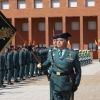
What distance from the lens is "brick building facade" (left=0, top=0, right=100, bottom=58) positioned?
58.1m

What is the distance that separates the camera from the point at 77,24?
60.2 metres

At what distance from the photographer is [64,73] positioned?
7.23m

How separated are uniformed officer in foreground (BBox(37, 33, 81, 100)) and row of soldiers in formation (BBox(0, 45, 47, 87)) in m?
7.80

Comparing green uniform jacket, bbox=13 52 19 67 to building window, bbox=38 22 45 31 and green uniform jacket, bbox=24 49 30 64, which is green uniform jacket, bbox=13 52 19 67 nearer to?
green uniform jacket, bbox=24 49 30 64

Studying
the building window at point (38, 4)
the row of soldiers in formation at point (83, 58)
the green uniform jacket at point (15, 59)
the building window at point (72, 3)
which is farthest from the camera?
the building window at point (38, 4)

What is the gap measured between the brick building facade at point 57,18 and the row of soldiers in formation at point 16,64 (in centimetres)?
3602

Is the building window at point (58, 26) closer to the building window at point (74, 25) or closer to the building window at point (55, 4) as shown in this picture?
the building window at point (74, 25)

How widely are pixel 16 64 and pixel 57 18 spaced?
42447mm

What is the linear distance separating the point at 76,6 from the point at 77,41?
217 inches

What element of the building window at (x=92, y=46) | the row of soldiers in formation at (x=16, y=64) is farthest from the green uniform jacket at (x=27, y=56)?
the building window at (x=92, y=46)

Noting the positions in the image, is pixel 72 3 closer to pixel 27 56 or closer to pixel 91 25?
pixel 91 25

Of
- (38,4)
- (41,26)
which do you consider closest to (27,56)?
(38,4)

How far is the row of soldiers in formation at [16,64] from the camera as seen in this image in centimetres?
1678

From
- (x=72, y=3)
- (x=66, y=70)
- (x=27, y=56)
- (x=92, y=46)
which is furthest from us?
(x=92, y=46)
